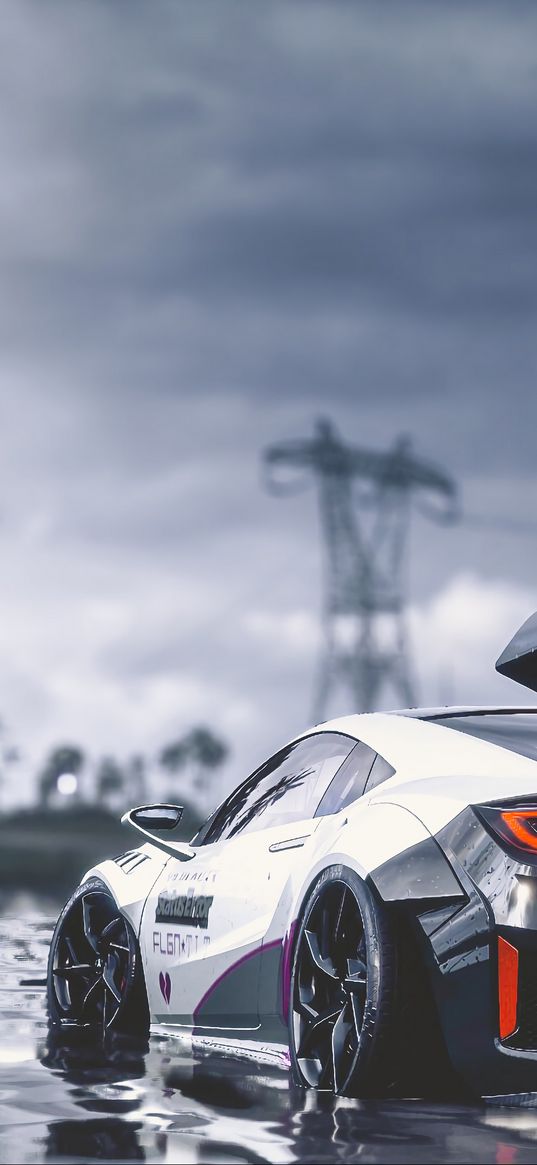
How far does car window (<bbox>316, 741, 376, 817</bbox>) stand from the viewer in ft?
17.2

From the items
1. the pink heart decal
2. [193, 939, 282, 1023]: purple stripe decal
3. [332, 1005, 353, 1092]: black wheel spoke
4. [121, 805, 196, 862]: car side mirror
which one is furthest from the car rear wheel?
[121, 805, 196, 862]: car side mirror

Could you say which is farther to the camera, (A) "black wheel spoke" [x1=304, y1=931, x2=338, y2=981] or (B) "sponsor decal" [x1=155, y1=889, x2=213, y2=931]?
(B) "sponsor decal" [x1=155, y1=889, x2=213, y2=931]

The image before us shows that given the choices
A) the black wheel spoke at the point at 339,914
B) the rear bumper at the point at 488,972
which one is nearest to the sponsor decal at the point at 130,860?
the black wheel spoke at the point at 339,914

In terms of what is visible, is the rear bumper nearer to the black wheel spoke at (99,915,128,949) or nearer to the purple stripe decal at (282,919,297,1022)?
the purple stripe decal at (282,919,297,1022)

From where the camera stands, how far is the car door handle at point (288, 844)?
5332 millimetres

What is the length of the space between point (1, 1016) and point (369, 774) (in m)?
2.95

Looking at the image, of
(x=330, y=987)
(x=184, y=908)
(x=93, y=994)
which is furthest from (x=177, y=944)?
(x=330, y=987)

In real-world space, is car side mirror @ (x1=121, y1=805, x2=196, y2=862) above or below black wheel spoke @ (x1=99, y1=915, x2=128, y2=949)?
above

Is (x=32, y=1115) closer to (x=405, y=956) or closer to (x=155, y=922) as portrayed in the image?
(x=405, y=956)

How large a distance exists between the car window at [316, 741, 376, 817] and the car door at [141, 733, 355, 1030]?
0.07 metres

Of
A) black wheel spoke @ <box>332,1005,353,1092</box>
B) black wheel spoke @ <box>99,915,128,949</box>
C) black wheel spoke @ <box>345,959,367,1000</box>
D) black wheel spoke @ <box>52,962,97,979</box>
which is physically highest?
black wheel spoke @ <box>99,915,128,949</box>

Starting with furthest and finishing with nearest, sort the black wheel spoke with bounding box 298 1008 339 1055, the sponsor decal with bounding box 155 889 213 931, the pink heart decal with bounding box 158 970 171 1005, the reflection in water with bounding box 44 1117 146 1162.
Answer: the pink heart decal with bounding box 158 970 171 1005 → the sponsor decal with bounding box 155 889 213 931 → the black wheel spoke with bounding box 298 1008 339 1055 → the reflection in water with bounding box 44 1117 146 1162

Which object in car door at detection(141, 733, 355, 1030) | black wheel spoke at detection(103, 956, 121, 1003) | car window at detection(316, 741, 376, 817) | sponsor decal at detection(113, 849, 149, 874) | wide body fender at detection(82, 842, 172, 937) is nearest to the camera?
car window at detection(316, 741, 376, 817)

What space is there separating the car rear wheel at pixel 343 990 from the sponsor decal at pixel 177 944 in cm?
84
